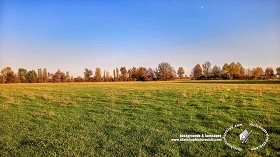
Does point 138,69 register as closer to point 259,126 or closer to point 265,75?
point 265,75

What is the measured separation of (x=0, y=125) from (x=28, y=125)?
54.2 inches

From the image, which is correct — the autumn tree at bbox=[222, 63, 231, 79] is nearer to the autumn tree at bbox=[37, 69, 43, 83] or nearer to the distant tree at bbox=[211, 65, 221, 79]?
the distant tree at bbox=[211, 65, 221, 79]

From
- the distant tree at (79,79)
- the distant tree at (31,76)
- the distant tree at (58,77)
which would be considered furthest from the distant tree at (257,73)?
the distant tree at (31,76)

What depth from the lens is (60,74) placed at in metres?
124

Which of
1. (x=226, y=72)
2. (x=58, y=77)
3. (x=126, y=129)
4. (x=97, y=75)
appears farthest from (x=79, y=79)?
(x=126, y=129)

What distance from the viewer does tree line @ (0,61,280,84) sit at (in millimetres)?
94500

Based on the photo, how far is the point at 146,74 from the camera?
13175cm

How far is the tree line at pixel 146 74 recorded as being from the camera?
310ft

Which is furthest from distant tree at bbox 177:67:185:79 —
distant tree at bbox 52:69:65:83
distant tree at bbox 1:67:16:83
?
distant tree at bbox 1:67:16:83

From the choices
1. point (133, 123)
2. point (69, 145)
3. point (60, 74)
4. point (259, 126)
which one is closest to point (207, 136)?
point (259, 126)

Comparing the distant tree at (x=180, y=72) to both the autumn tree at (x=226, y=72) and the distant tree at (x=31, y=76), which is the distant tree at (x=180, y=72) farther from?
the distant tree at (x=31, y=76)

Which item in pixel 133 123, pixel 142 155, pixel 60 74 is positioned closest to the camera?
pixel 142 155

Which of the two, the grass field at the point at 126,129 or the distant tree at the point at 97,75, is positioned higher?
the distant tree at the point at 97,75

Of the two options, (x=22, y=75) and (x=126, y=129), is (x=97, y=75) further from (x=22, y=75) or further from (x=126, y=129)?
(x=126, y=129)
